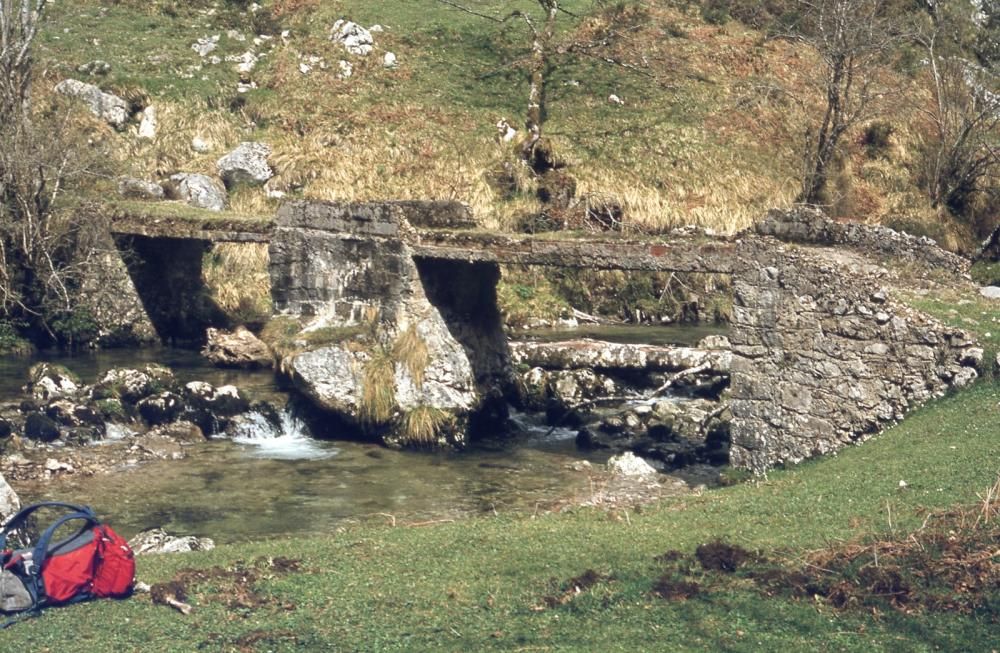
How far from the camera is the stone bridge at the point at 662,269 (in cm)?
1880

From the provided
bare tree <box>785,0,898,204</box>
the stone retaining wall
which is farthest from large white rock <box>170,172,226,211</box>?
the stone retaining wall

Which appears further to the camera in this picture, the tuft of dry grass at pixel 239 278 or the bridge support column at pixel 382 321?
the tuft of dry grass at pixel 239 278

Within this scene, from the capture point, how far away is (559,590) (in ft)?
41.1

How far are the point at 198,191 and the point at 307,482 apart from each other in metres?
18.2

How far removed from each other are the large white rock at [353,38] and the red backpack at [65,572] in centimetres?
A: 4012

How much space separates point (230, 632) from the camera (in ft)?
38.0

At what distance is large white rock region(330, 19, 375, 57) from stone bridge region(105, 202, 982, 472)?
65.7 feet

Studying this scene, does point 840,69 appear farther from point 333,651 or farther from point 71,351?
point 333,651

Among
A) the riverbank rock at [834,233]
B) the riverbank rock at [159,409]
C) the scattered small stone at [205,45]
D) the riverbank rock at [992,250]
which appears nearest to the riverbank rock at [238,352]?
the riverbank rock at [159,409]

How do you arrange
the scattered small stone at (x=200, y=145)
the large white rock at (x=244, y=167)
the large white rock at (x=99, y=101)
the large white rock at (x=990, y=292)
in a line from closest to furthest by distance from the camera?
the large white rock at (x=990, y=292)
the large white rock at (x=244, y=167)
the large white rock at (x=99, y=101)
the scattered small stone at (x=200, y=145)

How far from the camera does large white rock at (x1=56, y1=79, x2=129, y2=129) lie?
42.7 m

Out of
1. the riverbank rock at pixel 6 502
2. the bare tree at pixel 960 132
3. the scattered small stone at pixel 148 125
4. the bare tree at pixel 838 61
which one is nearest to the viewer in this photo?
the riverbank rock at pixel 6 502

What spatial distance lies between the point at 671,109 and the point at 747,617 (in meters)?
39.6

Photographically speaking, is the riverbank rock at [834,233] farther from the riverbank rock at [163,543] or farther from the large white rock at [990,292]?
the riverbank rock at [163,543]
